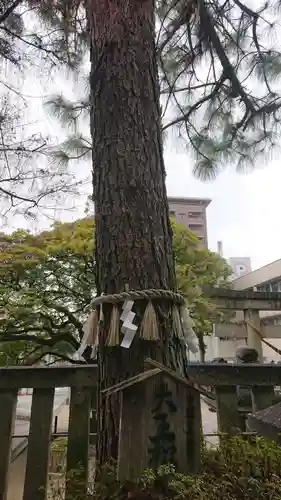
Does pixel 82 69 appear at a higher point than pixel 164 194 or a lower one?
higher

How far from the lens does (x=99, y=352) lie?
1108 millimetres

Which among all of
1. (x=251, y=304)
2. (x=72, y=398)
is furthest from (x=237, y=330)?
(x=72, y=398)

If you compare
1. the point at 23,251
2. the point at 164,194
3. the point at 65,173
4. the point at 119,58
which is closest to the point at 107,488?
the point at 164,194

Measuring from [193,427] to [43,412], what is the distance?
707 millimetres

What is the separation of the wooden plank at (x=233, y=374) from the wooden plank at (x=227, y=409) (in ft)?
0.12

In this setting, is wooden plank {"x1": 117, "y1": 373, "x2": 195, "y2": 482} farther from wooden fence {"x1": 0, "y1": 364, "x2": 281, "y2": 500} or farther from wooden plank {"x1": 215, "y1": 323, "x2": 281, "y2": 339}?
wooden plank {"x1": 215, "y1": 323, "x2": 281, "y2": 339}

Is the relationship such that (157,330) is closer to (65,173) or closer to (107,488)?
(107,488)

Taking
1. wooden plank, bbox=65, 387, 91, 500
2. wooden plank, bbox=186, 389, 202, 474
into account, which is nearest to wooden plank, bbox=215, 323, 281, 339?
wooden plank, bbox=65, 387, 91, 500

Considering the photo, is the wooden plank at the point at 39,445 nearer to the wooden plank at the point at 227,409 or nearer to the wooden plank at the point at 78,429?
the wooden plank at the point at 78,429

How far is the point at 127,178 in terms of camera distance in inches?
48.5

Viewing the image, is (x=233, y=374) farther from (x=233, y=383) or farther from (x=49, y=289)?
(x=49, y=289)

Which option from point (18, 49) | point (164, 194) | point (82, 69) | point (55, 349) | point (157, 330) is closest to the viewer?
point (157, 330)

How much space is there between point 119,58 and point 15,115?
4.50ft

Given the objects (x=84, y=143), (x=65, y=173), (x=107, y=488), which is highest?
(x=84, y=143)
